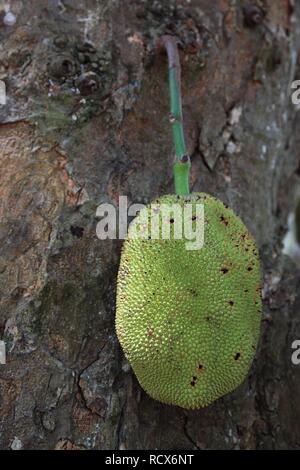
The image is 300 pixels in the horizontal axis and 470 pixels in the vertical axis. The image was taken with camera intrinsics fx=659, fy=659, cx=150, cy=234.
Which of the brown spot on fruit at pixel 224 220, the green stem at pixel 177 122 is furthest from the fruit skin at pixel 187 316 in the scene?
the green stem at pixel 177 122

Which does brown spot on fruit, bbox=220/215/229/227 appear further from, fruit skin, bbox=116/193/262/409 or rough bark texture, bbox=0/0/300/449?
rough bark texture, bbox=0/0/300/449

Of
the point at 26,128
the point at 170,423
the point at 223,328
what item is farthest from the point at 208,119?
the point at 170,423

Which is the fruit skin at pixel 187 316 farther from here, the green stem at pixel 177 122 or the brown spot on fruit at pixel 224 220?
the green stem at pixel 177 122

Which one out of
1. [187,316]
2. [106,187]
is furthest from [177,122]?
[187,316]

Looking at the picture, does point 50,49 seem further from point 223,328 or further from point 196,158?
point 223,328

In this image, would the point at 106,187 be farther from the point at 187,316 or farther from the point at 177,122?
the point at 187,316
